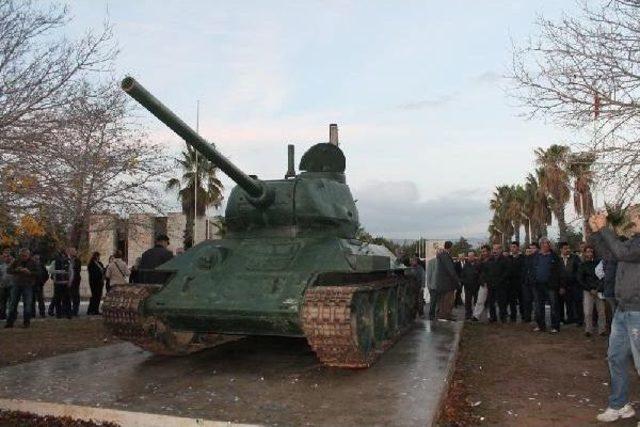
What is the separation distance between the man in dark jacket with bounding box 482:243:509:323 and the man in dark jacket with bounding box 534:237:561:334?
1154 millimetres

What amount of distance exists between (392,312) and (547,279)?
3728 millimetres

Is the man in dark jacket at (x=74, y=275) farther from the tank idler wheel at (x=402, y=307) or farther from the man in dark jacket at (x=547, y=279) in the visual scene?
the man in dark jacket at (x=547, y=279)

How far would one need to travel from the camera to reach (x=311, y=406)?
18.5ft

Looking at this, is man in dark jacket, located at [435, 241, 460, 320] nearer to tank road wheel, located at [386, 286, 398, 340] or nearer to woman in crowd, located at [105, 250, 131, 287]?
tank road wheel, located at [386, 286, 398, 340]

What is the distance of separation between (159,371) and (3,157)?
4.58 meters

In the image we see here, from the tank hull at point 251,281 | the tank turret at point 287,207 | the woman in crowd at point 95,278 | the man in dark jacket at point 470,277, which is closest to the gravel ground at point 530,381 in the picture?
the tank hull at point 251,281

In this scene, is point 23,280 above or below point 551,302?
above

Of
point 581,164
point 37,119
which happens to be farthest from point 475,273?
point 37,119

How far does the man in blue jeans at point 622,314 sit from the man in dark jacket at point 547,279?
5957 millimetres


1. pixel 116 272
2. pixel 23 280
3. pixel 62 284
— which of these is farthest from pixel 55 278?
pixel 23 280

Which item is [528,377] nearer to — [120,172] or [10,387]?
[10,387]

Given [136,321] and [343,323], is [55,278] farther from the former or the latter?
[343,323]

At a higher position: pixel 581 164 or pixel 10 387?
pixel 581 164

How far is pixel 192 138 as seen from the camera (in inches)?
275
